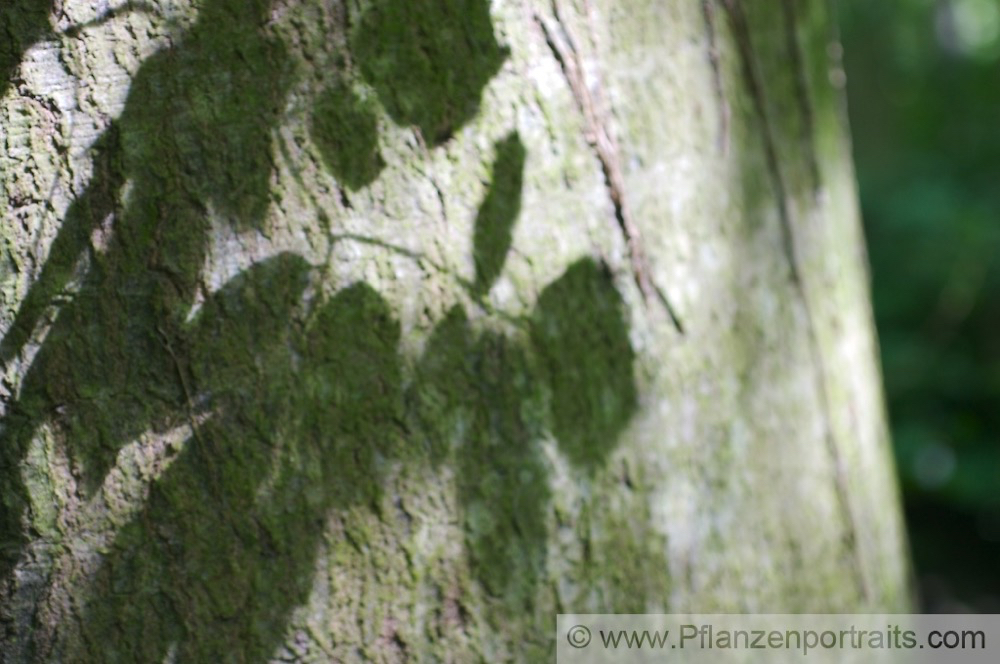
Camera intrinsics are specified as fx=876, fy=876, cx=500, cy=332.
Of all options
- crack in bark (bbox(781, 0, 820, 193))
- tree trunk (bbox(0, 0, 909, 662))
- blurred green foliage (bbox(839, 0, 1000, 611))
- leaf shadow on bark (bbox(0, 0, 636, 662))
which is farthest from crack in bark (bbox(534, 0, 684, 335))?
blurred green foliage (bbox(839, 0, 1000, 611))

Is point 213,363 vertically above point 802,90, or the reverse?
point 802,90

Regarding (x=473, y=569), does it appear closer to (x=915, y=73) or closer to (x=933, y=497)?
(x=933, y=497)

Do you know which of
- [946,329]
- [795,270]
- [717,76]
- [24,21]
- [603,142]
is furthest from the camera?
[946,329]

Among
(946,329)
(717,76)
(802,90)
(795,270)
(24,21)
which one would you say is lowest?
(24,21)

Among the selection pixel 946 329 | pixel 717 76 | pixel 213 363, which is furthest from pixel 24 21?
pixel 946 329

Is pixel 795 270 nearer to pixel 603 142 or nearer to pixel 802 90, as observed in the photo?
pixel 802 90

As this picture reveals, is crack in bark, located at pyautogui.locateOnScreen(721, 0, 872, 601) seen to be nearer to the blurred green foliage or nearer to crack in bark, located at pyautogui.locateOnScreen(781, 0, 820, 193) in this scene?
crack in bark, located at pyautogui.locateOnScreen(781, 0, 820, 193)

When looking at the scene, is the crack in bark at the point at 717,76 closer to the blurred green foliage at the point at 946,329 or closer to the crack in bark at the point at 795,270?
the crack in bark at the point at 795,270

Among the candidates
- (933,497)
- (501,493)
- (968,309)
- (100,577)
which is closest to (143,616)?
(100,577)
